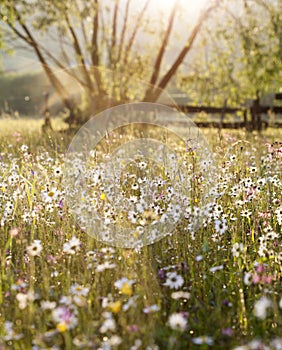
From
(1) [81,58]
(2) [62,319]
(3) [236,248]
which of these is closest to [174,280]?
(3) [236,248]

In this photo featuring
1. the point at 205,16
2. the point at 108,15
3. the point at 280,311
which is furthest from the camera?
the point at 108,15

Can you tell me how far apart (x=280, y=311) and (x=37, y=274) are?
1762 millimetres

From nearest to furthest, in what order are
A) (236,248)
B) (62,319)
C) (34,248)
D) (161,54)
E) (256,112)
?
1. (62,319)
2. (34,248)
3. (236,248)
4. (161,54)
5. (256,112)

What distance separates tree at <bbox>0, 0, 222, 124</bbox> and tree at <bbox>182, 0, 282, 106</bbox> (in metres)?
1.42

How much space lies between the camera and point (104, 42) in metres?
16.6

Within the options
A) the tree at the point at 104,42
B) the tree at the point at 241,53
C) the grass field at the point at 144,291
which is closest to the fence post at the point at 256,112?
the tree at the point at 241,53

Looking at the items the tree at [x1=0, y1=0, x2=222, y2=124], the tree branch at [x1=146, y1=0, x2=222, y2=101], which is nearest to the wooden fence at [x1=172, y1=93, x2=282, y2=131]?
the tree branch at [x1=146, y1=0, x2=222, y2=101]

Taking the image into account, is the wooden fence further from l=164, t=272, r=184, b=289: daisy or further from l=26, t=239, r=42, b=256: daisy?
l=26, t=239, r=42, b=256: daisy

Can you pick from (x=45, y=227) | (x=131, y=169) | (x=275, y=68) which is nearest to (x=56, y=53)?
(x=275, y=68)

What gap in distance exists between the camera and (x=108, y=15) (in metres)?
16.3

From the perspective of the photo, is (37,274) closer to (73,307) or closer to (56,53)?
(73,307)

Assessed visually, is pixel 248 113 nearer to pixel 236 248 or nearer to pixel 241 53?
pixel 241 53

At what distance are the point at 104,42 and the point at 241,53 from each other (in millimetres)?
4568

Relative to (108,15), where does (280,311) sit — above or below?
below
